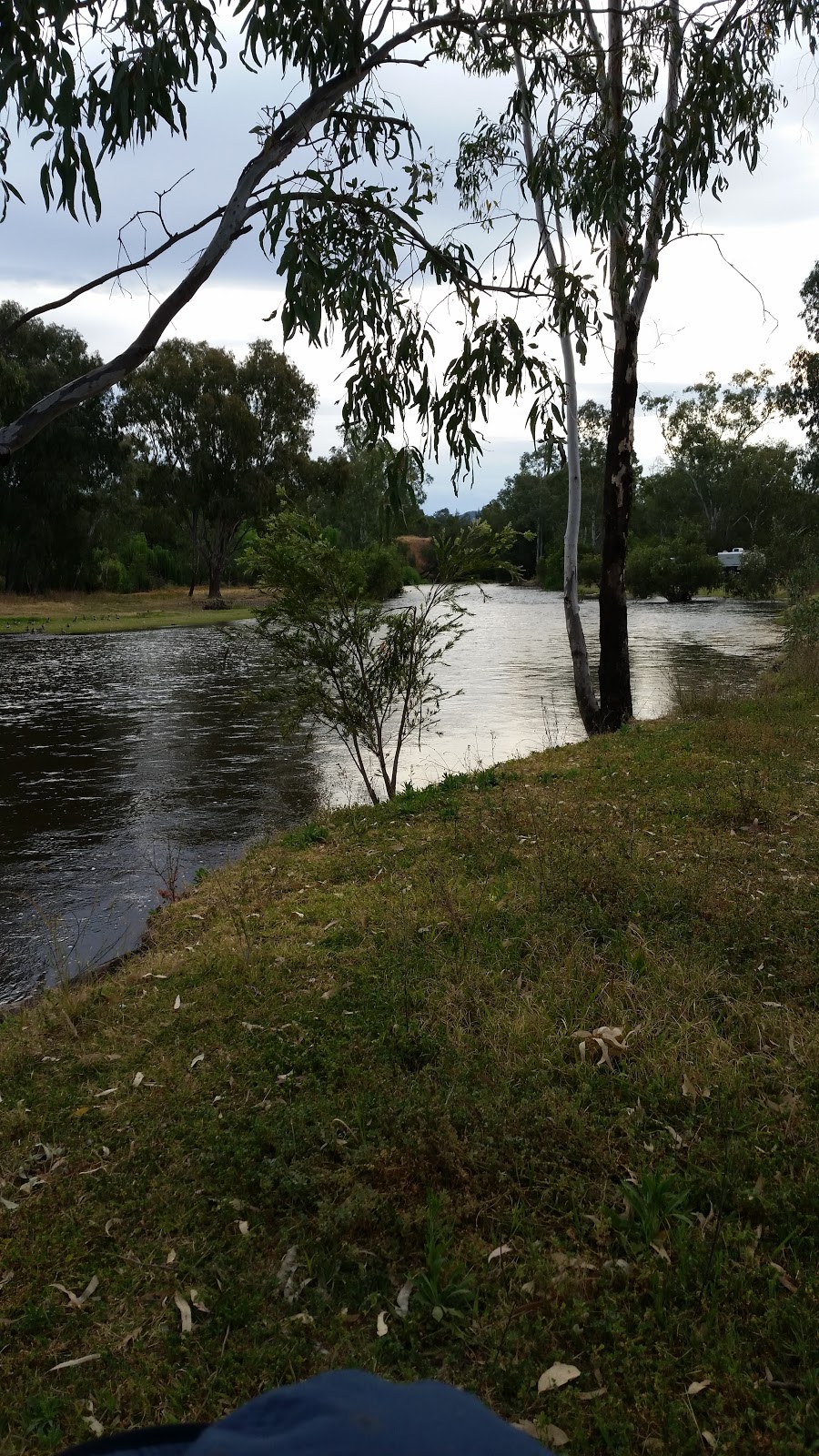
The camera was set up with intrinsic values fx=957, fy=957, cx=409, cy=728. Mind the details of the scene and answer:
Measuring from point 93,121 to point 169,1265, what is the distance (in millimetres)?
4113

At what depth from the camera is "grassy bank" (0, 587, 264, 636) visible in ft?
123

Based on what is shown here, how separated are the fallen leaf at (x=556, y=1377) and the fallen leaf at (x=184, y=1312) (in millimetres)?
933

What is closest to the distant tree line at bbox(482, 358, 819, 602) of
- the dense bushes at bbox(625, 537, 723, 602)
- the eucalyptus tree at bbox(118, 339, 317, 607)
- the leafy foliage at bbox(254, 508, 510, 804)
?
the dense bushes at bbox(625, 537, 723, 602)

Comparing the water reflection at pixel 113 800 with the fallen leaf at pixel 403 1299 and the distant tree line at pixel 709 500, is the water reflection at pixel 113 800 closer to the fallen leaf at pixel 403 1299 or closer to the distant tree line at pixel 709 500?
the fallen leaf at pixel 403 1299

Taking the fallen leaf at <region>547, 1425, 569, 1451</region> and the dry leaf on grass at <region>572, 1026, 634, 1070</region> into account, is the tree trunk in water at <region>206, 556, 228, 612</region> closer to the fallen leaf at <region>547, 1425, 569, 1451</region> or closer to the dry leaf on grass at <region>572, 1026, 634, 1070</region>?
the dry leaf on grass at <region>572, 1026, 634, 1070</region>

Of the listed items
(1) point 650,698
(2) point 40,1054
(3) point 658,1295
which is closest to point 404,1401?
(3) point 658,1295

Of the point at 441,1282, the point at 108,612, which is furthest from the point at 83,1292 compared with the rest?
the point at 108,612

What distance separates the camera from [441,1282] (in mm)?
2637

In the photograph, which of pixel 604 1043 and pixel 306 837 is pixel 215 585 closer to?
pixel 306 837

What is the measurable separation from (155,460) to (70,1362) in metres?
48.2

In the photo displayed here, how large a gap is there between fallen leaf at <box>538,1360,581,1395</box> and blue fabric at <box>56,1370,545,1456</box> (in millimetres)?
1642

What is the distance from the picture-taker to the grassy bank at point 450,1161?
2375 millimetres

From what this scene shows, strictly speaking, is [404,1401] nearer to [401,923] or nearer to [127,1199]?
[127,1199]

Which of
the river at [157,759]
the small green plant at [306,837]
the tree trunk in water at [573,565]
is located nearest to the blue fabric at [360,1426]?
the river at [157,759]
